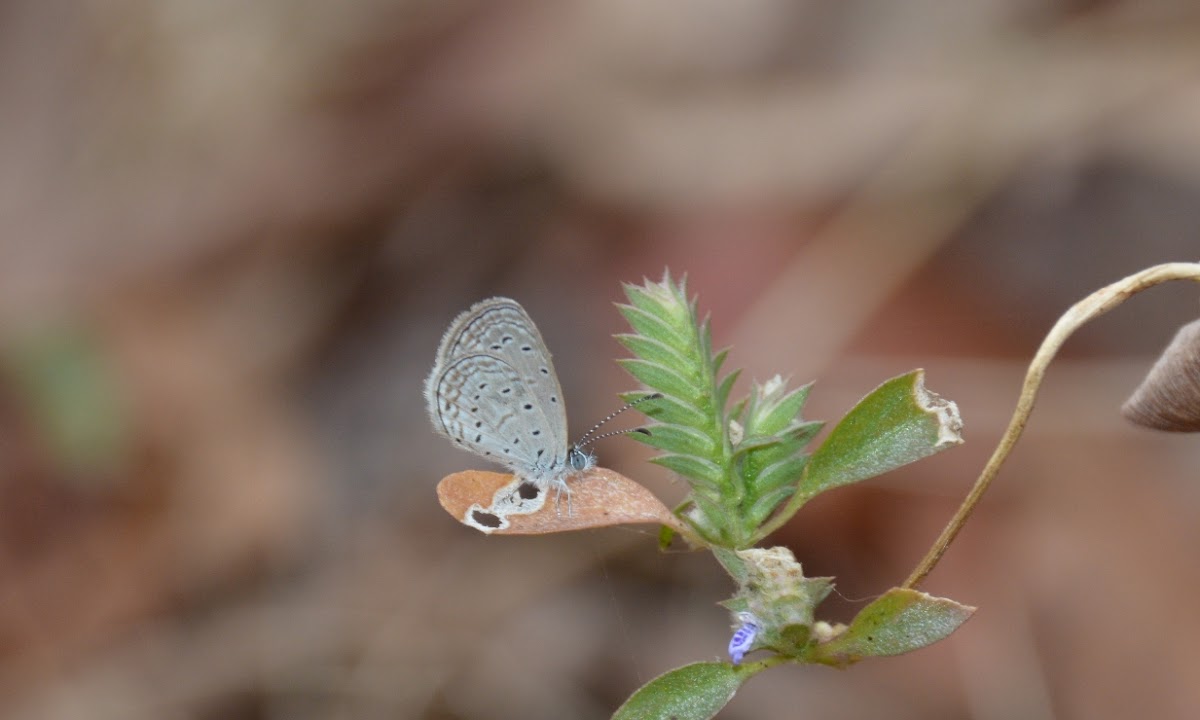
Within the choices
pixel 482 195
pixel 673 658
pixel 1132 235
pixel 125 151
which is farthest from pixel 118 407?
pixel 1132 235

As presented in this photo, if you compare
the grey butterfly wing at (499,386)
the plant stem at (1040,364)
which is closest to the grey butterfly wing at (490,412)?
the grey butterfly wing at (499,386)

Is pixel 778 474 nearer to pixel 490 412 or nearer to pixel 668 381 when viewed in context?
pixel 668 381

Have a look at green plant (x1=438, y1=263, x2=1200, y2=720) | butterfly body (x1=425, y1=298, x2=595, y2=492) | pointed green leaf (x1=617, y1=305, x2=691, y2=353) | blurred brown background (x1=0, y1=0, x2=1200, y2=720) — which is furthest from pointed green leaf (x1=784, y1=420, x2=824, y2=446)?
blurred brown background (x1=0, y1=0, x2=1200, y2=720)

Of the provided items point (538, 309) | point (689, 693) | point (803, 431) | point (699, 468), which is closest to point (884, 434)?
point (803, 431)

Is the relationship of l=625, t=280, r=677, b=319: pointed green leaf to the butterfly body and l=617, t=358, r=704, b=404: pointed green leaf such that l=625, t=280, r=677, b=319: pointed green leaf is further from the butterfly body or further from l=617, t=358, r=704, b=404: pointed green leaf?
the butterfly body

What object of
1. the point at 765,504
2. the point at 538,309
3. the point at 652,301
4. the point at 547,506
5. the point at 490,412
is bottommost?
the point at 765,504

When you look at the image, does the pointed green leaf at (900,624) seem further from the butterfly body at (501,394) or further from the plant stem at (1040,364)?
the butterfly body at (501,394)
